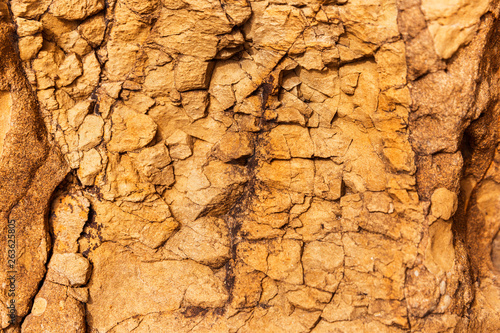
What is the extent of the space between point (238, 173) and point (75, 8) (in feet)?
3.68

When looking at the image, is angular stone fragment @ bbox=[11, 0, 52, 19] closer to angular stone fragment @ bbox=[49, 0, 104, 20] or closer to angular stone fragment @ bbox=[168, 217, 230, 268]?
angular stone fragment @ bbox=[49, 0, 104, 20]

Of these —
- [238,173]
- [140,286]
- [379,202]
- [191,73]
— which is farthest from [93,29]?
[379,202]

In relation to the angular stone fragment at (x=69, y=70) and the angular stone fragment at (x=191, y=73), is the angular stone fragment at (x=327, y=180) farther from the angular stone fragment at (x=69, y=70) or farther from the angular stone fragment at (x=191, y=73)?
the angular stone fragment at (x=69, y=70)

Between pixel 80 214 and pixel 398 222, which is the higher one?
pixel 398 222

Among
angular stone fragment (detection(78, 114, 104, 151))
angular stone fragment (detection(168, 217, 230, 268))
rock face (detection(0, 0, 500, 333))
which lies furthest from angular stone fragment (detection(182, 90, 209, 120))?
angular stone fragment (detection(168, 217, 230, 268))

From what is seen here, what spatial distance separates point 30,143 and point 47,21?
593mm

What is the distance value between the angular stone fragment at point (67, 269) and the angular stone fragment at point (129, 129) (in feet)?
2.02

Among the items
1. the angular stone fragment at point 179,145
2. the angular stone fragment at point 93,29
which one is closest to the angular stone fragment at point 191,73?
the angular stone fragment at point 179,145

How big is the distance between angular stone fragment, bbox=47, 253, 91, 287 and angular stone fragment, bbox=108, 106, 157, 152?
2.02 ft

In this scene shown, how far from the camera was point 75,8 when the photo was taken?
210 centimetres

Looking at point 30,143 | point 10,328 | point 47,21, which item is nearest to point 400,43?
point 47,21

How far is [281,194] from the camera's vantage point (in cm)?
230

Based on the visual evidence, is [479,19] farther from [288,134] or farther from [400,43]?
[288,134]

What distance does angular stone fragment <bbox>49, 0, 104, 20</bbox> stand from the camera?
2076 mm
